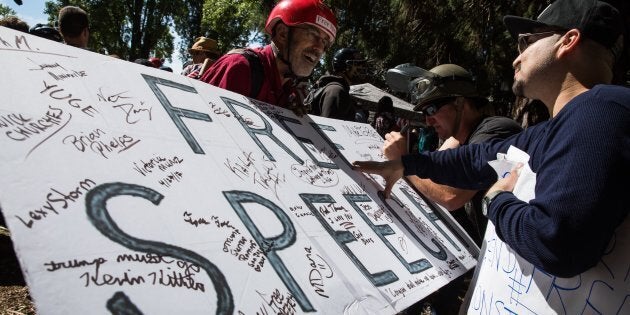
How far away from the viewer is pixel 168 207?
37.7 inches

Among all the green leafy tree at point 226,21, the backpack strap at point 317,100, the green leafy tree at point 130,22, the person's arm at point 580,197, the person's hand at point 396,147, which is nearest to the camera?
the person's arm at point 580,197

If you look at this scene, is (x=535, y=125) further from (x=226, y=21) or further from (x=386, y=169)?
(x=226, y=21)

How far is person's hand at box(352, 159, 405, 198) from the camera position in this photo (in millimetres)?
1964

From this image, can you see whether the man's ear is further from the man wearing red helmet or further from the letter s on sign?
the letter s on sign

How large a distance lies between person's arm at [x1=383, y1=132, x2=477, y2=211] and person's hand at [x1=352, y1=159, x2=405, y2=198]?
0.57 ft

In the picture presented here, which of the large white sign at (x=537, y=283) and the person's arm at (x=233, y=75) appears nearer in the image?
the large white sign at (x=537, y=283)

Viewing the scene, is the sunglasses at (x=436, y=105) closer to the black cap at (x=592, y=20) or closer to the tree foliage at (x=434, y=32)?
the black cap at (x=592, y=20)

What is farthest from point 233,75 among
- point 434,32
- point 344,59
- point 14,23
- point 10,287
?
point 434,32

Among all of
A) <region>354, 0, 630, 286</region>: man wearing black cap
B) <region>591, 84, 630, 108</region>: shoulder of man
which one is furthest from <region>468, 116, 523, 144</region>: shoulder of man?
<region>591, 84, 630, 108</region>: shoulder of man

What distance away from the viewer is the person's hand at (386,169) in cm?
196

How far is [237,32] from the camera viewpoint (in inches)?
974

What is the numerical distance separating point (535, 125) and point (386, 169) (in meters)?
0.67

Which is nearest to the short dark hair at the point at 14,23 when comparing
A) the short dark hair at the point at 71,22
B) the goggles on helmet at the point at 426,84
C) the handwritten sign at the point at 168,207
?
the short dark hair at the point at 71,22

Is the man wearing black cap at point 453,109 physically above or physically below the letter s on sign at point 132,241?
→ below
